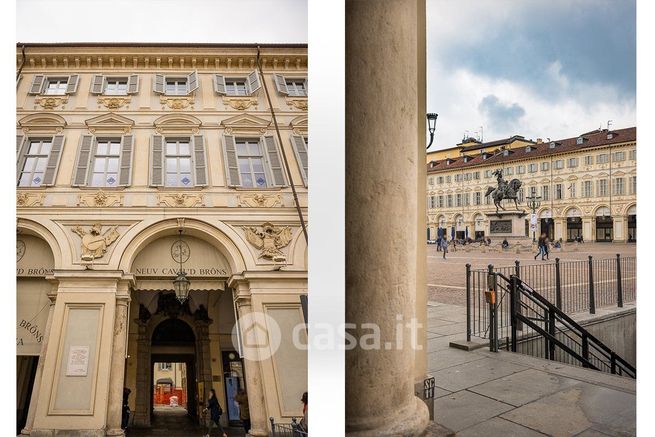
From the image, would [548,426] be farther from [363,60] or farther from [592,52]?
[592,52]

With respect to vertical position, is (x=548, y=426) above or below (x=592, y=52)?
below

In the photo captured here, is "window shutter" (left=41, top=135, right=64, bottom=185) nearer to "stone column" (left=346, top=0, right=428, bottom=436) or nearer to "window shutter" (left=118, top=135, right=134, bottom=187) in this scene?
"window shutter" (left=118, top=135, right=134, bottom=187)

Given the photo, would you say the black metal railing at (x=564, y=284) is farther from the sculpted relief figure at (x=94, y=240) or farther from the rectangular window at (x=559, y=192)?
the sculpted relief figure at (x=94, y=240)

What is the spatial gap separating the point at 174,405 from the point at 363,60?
1.55m

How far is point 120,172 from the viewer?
1.84 metres

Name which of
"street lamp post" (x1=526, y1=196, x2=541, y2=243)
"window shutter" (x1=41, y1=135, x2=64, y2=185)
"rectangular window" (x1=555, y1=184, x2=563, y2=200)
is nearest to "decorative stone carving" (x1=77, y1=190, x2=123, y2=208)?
"window shutter" (x1=41, y1=135, x2=64, y2=185)

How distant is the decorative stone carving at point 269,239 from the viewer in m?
1.90

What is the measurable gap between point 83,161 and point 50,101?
11.8 inches

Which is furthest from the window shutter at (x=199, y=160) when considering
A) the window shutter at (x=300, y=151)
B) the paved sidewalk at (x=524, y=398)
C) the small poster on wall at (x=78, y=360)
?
the paved sidewalk at (x=524, y=398)

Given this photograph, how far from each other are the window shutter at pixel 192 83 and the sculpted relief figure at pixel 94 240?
2.29ft

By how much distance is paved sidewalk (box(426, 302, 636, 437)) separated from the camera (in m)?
2.08

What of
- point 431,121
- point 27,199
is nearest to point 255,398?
point 27,199

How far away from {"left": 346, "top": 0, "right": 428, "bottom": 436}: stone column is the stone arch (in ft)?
1.62
